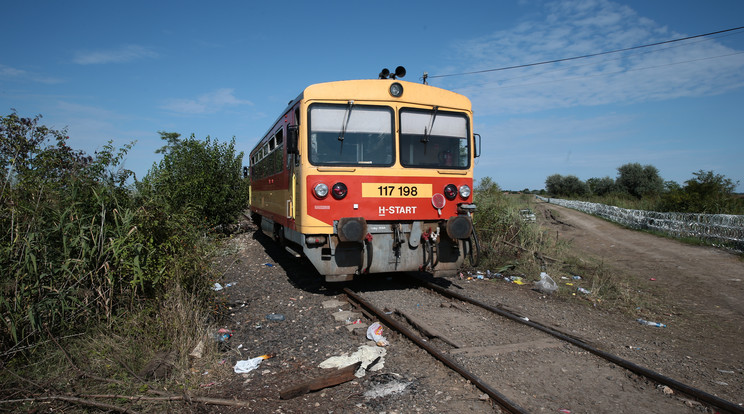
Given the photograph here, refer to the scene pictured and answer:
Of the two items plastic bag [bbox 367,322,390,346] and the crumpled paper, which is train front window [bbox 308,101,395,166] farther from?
the crumpled paper

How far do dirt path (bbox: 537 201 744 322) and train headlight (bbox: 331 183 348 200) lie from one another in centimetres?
554

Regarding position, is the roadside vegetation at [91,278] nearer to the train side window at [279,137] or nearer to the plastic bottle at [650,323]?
the train side window at [279,137]

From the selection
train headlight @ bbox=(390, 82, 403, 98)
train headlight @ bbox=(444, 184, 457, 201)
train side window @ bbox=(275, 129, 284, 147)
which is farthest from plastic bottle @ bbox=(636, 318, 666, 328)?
train side window @ bbox=(275, 129, 284, 147)

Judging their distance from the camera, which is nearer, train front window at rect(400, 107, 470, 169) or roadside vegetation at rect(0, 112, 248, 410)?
roadside vegetation at rect(0, 112, 248, 410)

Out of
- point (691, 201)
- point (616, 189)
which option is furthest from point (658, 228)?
point (616, 189)

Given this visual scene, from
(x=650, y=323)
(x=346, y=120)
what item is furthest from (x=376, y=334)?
(x=650, y=323)

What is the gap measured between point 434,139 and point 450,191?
0.86m

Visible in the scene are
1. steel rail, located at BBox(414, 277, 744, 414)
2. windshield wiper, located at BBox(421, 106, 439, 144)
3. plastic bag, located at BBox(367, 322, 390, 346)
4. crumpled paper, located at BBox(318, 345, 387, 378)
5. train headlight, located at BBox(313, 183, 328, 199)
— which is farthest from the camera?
windshield wiper, located at BBox(421, 106, 439, 144)

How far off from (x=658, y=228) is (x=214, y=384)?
1792 cm

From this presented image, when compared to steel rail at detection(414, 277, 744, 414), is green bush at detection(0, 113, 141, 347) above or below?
above

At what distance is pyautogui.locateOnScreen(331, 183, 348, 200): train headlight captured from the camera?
20.3ft

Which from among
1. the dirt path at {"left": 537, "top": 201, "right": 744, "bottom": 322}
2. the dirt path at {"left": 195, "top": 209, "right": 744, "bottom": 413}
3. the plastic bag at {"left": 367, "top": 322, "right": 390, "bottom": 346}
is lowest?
the dirt path at {"left": 537, "top": 201, "right": 744, "bottom": 322}

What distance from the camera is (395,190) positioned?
648cm

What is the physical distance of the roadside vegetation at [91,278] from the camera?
389 cm
